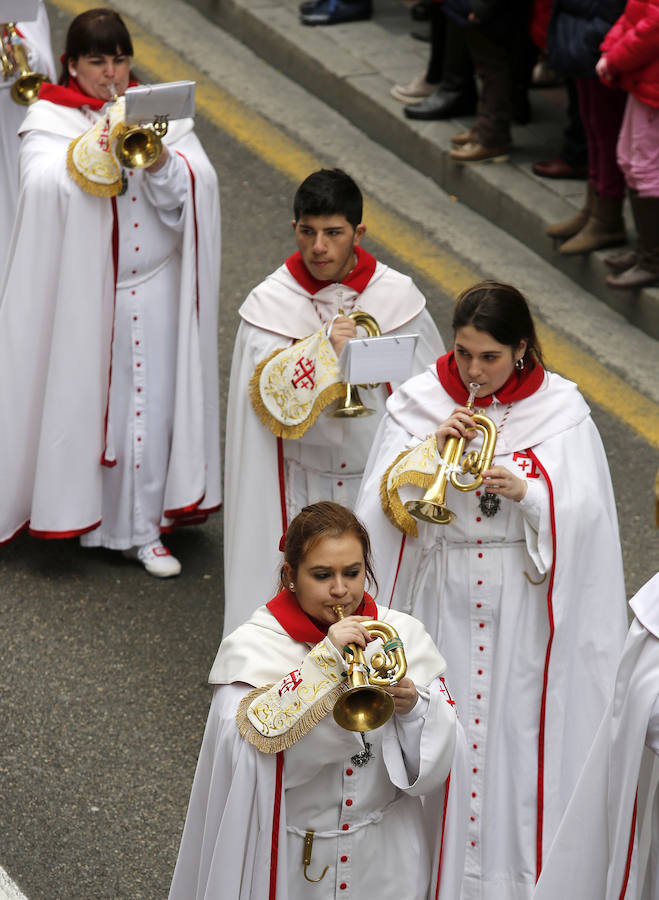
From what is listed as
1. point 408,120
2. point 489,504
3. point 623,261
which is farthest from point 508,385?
point 408,120

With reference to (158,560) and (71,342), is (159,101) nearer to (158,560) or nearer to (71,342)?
(71,342)

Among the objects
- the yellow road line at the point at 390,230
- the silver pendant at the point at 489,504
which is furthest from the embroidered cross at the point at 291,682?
the yellow road line at the point at 390,230

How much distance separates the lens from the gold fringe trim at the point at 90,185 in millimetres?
6844

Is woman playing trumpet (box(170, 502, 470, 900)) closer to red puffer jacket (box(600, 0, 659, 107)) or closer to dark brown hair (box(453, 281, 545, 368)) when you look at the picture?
dark brown hair (box(453, 281, 545, 368))

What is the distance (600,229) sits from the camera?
947 cm

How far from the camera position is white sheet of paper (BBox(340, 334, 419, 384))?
5496 millimetres

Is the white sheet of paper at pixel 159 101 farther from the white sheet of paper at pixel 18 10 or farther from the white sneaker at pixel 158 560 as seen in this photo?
the white sneaker at pixel 158 560

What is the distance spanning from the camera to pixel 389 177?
1080 centimetres

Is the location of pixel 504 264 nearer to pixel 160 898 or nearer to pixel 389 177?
pixel 389 177

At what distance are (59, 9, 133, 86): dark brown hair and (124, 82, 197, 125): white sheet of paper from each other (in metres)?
0.47

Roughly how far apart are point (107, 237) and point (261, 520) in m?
1.44

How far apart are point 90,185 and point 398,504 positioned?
220cm

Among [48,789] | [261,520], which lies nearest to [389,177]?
[261,520]

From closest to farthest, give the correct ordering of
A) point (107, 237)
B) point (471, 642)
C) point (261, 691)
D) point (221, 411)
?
point (261, 691), point (471, 642), point (107, 237), point (221, 411)
